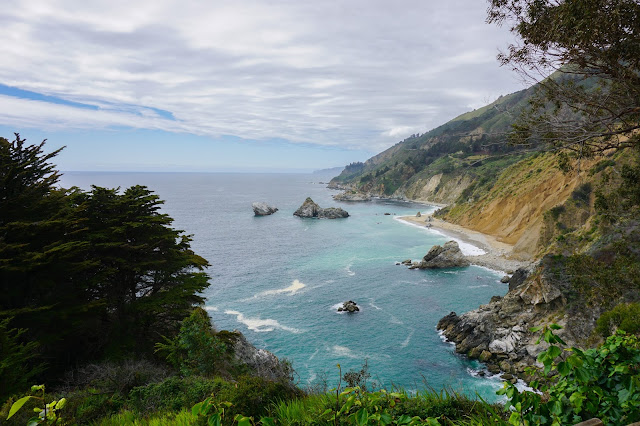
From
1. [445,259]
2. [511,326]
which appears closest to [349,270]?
[445,259]

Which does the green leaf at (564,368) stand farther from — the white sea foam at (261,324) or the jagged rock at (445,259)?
the jagged rock at (445,259)

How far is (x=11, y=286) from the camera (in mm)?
16797

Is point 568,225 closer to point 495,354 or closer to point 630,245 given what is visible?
point 630,245

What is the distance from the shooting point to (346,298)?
145ft

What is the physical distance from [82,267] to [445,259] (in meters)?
49.6

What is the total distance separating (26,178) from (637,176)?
97.8 ft

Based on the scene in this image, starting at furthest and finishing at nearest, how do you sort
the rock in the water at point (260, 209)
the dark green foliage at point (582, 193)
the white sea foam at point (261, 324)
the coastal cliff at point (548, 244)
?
the rock in the water at point (260, 209)
the dark green foliage at point (582, 193)
the white sea foam at point (261, 324)
the coastal cliff at point (548, 244)

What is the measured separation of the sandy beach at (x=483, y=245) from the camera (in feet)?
180

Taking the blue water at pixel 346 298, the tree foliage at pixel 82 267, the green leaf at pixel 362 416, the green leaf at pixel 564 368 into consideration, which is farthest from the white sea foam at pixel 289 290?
the green leaf at pixel 362 416

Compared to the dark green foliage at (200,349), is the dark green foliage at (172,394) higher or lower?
higher

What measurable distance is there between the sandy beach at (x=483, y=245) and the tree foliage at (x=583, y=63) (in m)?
45.8

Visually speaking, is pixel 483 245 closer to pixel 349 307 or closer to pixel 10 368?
pixel 349 307

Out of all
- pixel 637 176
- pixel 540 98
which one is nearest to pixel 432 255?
pixel 637 176

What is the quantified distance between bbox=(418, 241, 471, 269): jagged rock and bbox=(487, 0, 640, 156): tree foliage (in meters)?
46.0
